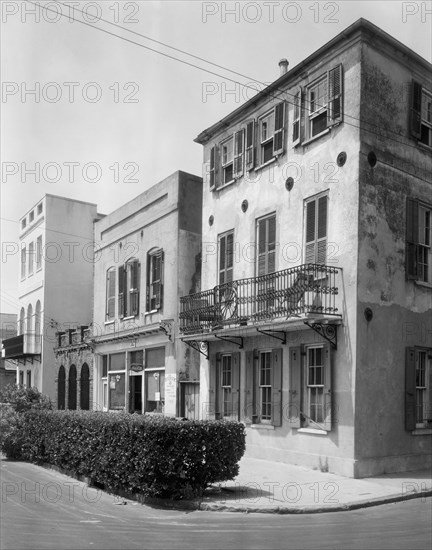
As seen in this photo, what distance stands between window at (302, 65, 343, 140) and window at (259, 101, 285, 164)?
0.57 meters

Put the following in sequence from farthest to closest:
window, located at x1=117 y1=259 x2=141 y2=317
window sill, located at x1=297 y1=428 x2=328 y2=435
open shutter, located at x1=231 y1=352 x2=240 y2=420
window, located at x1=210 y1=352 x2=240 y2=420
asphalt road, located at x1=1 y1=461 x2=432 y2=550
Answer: window, located at x1=117 y1=259 x2=141 y2=317, window, located at x1=210 y1=352 x2=240 y2=420, open shutter, located at x1=231 y1=352 x2=240 y2=420, window sill, located at x1=297 y1=428 x2=328 y2=435, asphalt road, located at x1=1 y1=461 x2=432 y2=550

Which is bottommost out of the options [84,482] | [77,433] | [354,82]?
[84,482]

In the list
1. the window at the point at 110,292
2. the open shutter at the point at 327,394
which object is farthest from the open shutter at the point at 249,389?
the window at the point at 110,292

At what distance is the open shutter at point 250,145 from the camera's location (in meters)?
19.2

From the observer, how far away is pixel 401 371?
15.8 m

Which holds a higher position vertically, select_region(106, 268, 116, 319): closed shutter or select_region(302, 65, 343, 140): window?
select_region(302, 65, 343, 140): window

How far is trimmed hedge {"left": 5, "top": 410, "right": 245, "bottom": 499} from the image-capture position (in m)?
11.5

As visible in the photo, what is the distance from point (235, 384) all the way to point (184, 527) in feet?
30.7

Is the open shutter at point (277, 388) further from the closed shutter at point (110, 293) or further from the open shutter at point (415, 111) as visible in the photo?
the closed shutter at point (110, 293)

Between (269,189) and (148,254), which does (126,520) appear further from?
(148,254)

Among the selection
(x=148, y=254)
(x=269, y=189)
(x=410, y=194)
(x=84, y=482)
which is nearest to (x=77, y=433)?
(x=84, y=482)

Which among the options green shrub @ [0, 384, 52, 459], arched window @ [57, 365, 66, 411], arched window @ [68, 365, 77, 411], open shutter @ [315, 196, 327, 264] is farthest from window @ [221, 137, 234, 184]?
arched window @ [57, 365, 66, 411]

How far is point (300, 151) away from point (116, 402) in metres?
13.9

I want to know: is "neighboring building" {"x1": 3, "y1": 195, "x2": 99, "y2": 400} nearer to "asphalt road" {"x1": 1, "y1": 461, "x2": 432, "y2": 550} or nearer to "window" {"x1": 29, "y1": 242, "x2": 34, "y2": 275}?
"window" {"x1": 29, "y1": 242, "x2": 34, "y2": 275}
